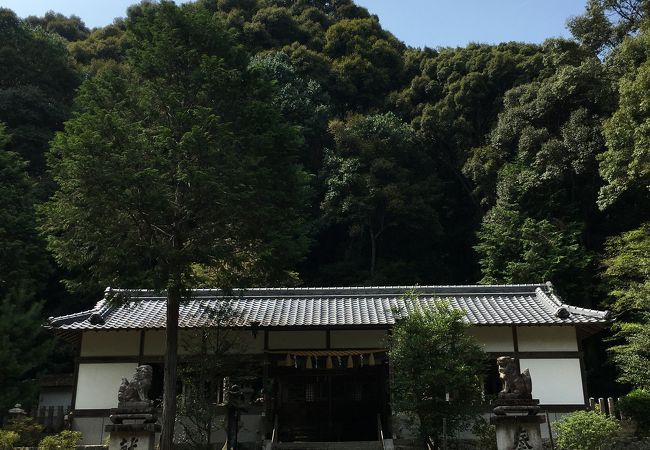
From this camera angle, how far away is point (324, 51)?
156 feet

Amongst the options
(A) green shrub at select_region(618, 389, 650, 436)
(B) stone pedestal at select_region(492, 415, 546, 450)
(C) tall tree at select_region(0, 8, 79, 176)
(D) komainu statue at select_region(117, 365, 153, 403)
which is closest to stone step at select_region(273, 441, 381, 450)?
(B) stone pedestal at select_region(492, 415, 546, 450)

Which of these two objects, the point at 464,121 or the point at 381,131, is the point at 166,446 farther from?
the point at 464,121

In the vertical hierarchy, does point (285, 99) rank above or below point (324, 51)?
below

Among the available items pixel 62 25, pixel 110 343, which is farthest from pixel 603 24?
pixel 62 25

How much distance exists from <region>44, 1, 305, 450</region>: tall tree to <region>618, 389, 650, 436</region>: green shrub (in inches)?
391

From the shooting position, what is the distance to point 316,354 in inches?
691

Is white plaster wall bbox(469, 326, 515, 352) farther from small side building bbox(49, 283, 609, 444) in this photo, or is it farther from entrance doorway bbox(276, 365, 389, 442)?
entrance doorway bbox(276, 365, 389, 442)

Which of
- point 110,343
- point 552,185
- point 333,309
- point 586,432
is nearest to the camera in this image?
point 586,432

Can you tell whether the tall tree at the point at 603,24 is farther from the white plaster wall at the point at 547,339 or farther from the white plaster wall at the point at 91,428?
the white plaster wall at the point at 91,428

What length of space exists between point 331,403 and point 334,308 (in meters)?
2.92

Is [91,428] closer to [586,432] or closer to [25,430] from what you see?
[25,430]

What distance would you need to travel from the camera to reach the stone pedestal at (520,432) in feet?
39.6

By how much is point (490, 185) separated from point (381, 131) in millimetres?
7744

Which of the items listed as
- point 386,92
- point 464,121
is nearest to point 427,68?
Result: point 386,92
